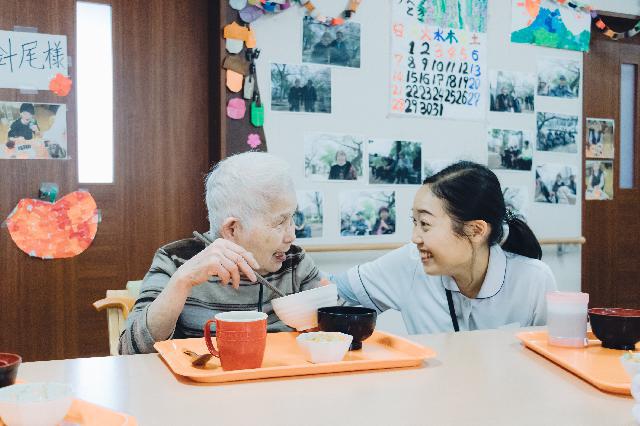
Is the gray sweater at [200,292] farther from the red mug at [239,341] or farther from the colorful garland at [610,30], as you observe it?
the colorful garland at [610,30]

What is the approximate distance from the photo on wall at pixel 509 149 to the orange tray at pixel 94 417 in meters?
3.02

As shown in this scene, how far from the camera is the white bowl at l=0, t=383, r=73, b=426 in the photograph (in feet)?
2.67

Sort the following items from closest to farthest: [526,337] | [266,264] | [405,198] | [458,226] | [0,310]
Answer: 1. [526,337]
2. [266,264]
3. [458,226]
4. [0,310]
5. [405,198]

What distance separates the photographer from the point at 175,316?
4.73 feet

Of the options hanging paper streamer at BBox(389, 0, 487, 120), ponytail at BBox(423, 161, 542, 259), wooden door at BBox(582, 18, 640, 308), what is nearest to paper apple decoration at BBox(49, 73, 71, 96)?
hanging paper streamer at BBox(389, 0, 487, 120)

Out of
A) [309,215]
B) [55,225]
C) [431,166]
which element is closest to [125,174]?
[55,225]

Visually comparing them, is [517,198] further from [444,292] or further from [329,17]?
[444,292]

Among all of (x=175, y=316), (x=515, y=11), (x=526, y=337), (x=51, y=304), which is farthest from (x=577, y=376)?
(x=515, y=11)

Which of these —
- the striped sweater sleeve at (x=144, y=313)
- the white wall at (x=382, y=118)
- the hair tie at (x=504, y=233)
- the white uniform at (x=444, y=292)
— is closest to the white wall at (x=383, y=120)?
the white wall at (x=382, y=118)

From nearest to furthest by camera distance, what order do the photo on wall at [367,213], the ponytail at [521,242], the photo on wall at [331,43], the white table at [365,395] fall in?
the white table at [365,395] < the ponytail at [521,242] < the photo on wall at [331,43] < the photo on wall at [367,213]

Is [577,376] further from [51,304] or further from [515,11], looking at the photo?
[515,11]

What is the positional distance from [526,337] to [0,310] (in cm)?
225

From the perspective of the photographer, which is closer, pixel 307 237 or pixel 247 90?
pixel 247 90

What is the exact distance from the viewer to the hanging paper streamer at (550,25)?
3.64 meters
